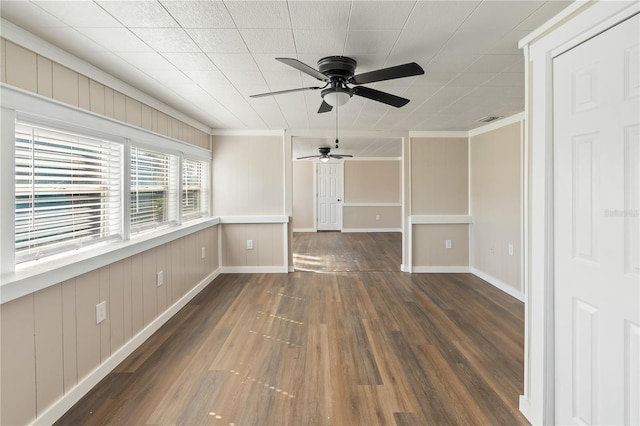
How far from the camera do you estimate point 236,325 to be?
9.55ft

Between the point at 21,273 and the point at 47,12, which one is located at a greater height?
the point at 47,12

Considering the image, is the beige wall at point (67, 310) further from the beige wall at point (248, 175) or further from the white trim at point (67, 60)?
the beige wall at point (248, 175)

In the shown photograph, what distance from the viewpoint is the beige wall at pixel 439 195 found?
476 cm

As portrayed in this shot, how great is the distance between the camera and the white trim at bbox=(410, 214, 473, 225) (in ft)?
15.6

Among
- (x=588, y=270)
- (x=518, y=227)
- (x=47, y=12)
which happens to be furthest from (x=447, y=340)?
(x=47, y=12)

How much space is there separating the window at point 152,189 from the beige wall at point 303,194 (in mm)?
5718

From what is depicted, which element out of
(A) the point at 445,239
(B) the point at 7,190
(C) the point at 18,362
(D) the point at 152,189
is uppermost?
(D) the point at 152,189

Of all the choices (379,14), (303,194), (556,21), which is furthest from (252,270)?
(303,194)

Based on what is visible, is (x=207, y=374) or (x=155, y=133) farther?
(x=155, y=133)

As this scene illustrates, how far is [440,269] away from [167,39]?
15.1 ft

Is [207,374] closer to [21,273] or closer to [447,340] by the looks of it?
[21,273]

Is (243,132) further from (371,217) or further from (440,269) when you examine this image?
(371,217)

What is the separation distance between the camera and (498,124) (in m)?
4.00

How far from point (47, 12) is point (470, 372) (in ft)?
11.1
